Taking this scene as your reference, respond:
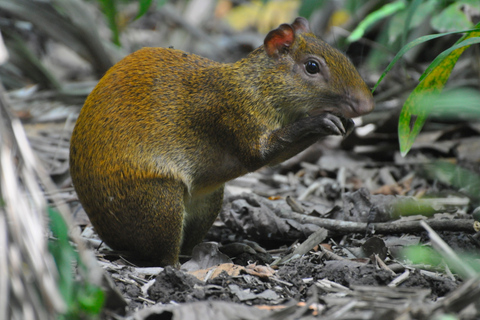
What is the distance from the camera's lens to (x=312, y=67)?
4.75 m

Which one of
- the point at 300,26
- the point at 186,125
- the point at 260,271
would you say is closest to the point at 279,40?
the point at 300,26

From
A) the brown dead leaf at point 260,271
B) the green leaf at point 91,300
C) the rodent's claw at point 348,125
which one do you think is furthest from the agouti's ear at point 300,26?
the green leaf at point 91,300

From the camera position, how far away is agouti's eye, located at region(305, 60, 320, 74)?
186 inches

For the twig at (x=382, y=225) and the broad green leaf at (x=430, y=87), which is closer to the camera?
the broad green leaf at (x=430, y=87)

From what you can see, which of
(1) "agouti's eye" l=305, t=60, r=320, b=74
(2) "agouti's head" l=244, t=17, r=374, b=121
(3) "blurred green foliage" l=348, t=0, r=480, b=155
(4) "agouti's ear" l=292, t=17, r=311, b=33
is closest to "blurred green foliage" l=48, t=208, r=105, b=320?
(3) "blurred green foliage" l=348, t=0, r=480, b=155

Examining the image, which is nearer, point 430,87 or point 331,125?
point 430,87

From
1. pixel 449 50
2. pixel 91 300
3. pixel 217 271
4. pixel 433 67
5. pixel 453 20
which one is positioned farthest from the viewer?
pixel 453 20

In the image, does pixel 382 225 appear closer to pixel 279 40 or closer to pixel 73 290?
pixel 279 40

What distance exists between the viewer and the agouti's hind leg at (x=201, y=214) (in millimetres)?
5340

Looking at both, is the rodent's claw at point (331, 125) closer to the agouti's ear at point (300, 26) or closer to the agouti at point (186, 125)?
the agouti at point (186, 125)

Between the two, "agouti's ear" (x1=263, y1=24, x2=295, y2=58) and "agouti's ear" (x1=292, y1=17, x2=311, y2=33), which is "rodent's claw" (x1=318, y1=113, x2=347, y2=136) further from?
"agouti's ear" (x1=292, y1=17, x2=311, y2=33)

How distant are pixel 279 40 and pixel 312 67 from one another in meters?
0.41

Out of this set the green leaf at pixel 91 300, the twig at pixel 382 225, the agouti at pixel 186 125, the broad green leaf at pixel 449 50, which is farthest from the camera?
the agouti at pixel 186 125

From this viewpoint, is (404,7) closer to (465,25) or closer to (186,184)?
(465,25)
